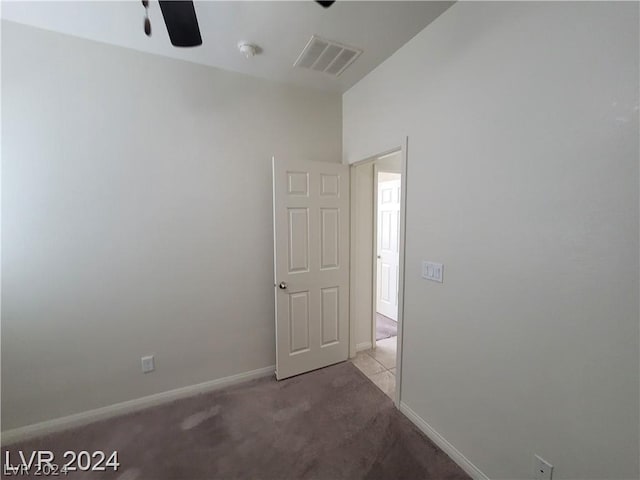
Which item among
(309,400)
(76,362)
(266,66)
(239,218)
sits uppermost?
(266,66)

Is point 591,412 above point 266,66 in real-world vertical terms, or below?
below

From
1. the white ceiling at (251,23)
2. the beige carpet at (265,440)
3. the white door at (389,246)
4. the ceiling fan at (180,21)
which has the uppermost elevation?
the white ceiling at (251,23)

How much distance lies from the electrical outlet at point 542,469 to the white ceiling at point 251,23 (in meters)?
2.39

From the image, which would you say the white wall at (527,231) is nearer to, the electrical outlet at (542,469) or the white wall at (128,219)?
the electrical outlet at (542,469)

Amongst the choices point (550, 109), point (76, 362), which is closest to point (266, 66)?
point (550, 109)

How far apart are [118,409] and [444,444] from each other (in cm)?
231

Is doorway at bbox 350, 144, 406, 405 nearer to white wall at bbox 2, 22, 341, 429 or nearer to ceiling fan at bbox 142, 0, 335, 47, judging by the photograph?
white wall at bbox 2, 22, 341, 429

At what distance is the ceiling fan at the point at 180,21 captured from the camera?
3.20 ft

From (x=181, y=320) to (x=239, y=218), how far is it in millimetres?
943

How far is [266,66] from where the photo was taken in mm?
2057

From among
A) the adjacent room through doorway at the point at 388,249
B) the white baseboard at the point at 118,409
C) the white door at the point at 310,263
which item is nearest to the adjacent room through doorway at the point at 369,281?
the white door at the point at 310,263

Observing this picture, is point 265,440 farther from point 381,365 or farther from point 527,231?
point 527,231

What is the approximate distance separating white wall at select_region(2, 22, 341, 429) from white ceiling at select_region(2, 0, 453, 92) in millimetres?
118

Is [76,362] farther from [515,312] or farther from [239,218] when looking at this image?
[515,312]
